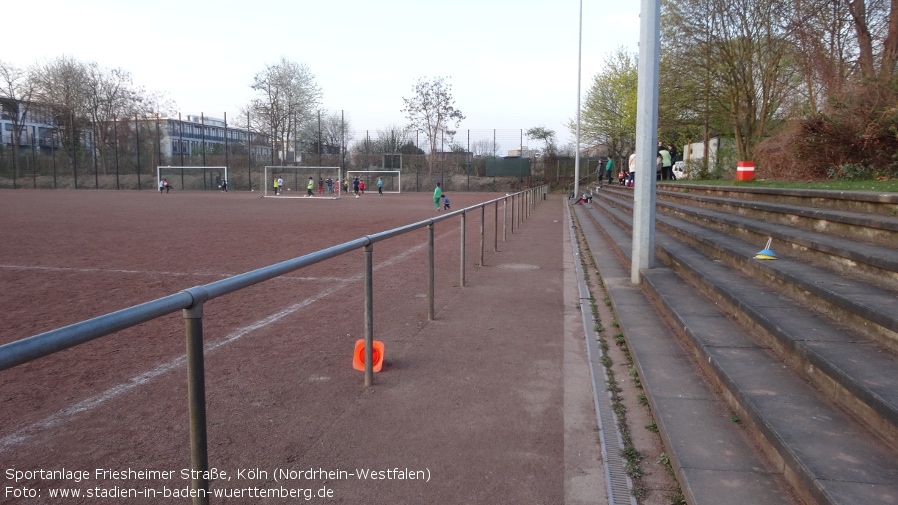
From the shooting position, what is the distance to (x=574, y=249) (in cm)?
1188

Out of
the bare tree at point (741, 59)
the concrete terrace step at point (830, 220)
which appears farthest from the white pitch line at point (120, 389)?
the bare tree at point (741, 59)

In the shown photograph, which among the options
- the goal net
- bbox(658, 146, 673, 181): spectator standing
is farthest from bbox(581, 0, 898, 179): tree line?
the goal net

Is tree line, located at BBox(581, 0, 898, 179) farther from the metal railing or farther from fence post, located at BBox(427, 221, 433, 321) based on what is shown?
the metal railing

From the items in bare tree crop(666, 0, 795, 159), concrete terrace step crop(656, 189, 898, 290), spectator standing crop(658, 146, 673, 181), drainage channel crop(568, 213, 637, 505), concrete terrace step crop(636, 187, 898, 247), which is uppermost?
bare tree crop(666, 0, 795, 159)

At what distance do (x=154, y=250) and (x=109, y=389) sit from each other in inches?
316

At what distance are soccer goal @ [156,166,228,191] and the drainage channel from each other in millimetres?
54537

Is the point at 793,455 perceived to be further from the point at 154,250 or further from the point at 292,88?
the point at 292,88

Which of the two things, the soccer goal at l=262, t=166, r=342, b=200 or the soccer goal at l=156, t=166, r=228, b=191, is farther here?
the soccer goal at l=156, t=166, r=228, b=191

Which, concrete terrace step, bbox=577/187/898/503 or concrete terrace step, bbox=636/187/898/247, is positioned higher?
concrete terrace step, bbox=636/187/898/247

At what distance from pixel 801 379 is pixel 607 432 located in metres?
1.14

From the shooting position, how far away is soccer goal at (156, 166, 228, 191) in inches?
2167

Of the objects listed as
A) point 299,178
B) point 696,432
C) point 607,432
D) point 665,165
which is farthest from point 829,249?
point 299,178

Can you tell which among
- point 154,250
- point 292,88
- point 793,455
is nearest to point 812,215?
point 793,455

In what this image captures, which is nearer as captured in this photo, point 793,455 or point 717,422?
point 793,455
